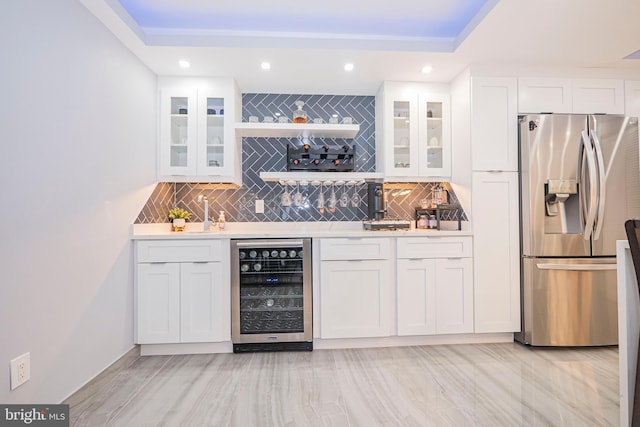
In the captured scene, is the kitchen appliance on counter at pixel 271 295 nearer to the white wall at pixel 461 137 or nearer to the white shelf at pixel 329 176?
the white shelf at pixel 329 176

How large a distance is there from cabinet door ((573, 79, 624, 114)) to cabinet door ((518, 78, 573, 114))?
0.07 metres

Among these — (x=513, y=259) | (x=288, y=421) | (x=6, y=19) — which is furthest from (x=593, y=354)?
(x=6, y=19)

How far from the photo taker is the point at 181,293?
8.53 feet

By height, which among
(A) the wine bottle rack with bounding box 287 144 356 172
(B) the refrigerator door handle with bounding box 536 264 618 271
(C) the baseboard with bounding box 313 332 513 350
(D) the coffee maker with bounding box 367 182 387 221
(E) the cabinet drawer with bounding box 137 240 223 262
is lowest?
(C) the baseboard with bounding box 313 332 513 350

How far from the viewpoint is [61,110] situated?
1.81m

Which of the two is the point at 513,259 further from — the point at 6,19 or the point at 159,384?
the point at 6,19

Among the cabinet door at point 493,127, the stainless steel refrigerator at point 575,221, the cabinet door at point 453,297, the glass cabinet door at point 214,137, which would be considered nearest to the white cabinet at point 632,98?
the stainless steel refrigerator at point 575,221

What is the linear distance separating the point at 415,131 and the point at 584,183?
1.39 m

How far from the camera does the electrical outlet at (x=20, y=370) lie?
1494 millimetres

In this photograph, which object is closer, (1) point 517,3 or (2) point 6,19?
(2) point 6,19

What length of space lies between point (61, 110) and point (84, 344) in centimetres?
136

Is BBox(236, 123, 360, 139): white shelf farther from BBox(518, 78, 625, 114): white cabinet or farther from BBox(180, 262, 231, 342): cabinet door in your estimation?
BBox(518, 78, 625, 114): white cabinet

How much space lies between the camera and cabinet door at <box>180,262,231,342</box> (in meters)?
2.59

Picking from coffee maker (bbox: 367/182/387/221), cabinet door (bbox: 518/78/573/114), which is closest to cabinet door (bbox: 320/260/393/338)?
coffee maker (bbox: 367/182/387/221)
